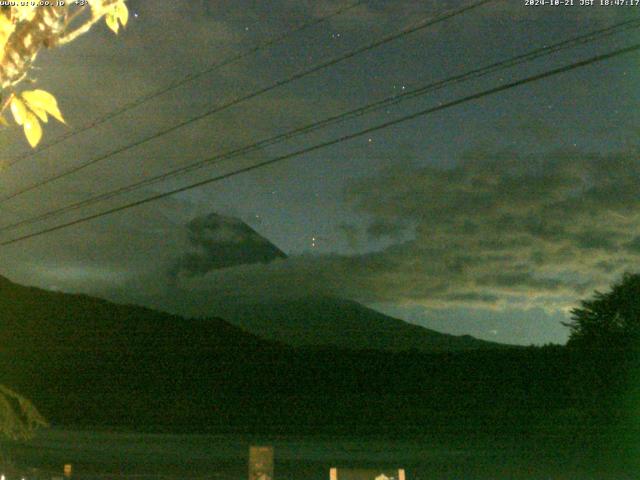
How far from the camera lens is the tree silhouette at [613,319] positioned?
3925cm

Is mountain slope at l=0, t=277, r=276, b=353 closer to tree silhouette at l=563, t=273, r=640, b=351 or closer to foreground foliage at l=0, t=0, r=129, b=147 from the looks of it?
tree silhouette at l=563, t=273, r=640, b=351

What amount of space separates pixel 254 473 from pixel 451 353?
62.0m

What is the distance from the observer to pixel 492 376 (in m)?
63.6

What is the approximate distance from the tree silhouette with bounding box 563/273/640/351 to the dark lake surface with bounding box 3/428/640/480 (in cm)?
458

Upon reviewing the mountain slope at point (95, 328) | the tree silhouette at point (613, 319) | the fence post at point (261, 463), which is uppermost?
the mountain slope at point (95, 328)

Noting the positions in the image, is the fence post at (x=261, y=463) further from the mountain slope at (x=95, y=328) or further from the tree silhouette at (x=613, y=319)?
the mountain slope at (x=95, y=328)

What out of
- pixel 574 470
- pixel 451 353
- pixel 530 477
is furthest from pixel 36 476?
pixel 451 353

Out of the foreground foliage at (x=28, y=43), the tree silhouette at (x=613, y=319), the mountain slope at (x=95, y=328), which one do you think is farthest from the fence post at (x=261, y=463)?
the mountain slope at (x=95, y=328)

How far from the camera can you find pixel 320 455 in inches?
1813

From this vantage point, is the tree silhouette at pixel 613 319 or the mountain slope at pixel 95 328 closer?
the tree silhouette at pixel 613 319

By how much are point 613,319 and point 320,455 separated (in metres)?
16.3

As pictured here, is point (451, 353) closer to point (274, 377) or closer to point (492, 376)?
point (492, 376)

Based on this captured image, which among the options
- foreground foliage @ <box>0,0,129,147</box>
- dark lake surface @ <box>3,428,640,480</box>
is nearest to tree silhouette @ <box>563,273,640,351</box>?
dark lake surface @ <box>3,428,640,480</box>

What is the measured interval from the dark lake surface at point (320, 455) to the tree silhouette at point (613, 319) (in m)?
4.58
